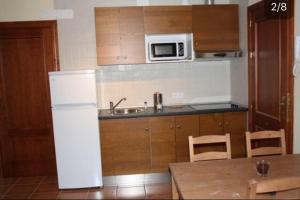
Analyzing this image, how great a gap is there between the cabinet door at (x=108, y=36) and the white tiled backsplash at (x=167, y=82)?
1.21 ft

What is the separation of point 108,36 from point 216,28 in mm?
1395

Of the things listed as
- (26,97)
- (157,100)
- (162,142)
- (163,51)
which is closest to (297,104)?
(162,142)

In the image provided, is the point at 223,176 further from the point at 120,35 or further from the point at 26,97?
the point at 26,97

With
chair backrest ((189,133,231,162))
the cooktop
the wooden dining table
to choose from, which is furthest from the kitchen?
the wooden dining table

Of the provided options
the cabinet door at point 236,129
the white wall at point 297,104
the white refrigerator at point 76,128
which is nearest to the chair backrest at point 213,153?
the white wall at point 297,104

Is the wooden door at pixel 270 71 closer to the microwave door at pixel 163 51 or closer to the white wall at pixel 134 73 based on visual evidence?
the white wall at pixel 134 73

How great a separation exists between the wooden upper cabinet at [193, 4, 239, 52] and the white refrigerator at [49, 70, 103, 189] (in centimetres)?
146

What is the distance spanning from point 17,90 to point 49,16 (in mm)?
1097

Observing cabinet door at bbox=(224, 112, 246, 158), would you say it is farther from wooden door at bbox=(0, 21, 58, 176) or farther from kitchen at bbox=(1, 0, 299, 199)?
wooden door at bbox=(0, 21, 58, 176)

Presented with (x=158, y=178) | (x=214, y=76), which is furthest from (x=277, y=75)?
(x=158, y=178)

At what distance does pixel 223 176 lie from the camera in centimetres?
193

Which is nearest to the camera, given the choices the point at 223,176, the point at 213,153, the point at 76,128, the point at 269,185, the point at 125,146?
the point at 269,185

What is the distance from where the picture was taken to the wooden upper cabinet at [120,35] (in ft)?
12.3

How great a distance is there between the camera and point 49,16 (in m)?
3.97
